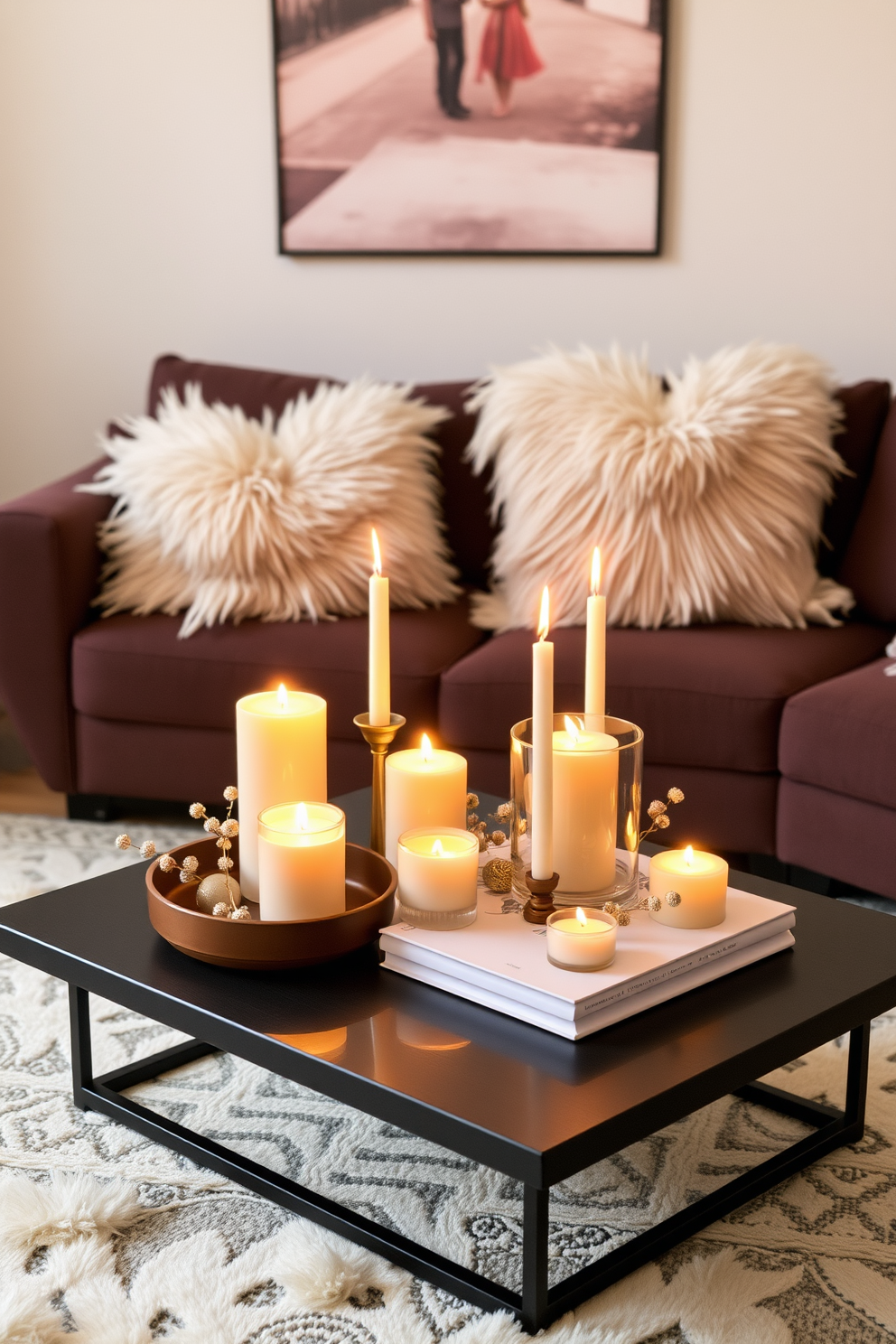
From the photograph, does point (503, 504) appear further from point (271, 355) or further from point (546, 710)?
point (546, 710)

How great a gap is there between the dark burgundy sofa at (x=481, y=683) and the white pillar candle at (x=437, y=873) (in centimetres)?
98

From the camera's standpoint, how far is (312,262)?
3.53 meters

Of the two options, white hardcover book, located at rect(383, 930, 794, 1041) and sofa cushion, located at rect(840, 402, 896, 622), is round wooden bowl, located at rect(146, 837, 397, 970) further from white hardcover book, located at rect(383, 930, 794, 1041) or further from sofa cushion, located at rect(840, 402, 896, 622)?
sofa cushion, located at rect(840, 402, 896, 622)

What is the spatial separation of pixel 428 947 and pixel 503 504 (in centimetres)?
166

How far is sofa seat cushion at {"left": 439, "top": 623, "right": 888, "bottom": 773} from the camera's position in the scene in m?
2.39

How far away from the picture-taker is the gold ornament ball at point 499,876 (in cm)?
158

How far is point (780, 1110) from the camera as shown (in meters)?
1.77

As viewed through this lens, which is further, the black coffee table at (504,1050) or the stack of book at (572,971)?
the stack of book at (572,971)

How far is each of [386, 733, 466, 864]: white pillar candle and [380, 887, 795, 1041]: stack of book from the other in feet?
0.37

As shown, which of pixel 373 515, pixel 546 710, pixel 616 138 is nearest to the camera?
pixel 546 710

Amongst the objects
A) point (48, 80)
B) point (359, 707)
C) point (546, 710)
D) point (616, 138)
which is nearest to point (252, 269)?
point (48, 80)

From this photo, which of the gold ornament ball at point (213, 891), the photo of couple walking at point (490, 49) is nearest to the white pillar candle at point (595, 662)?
the gold ornament ball at point (213, 891)

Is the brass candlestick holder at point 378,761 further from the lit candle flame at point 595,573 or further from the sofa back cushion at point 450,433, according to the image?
the sofa back cushion at point 450,433

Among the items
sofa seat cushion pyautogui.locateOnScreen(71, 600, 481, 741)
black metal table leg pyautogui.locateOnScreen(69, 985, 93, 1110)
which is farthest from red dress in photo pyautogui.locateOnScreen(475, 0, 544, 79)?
black metal table leg pyautogui.locateOnScreen(69, 985, 93, 1110)
